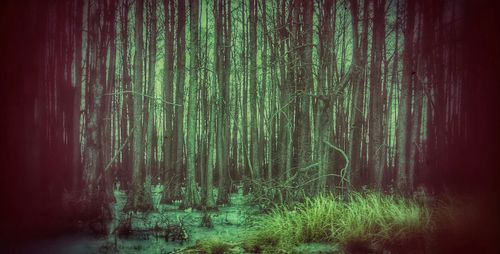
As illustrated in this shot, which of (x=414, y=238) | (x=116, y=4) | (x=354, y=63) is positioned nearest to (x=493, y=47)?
(x=354, y=63)

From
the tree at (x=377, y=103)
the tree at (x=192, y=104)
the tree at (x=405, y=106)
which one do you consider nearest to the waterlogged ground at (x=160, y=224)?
the tree at (x=192, y=104)

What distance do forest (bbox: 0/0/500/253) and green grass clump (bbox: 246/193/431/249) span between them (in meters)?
0.02

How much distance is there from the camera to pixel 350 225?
4.32 m

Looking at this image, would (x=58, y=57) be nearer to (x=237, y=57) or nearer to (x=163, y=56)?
(x=163, y=56)

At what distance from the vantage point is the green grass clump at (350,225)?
167 inches

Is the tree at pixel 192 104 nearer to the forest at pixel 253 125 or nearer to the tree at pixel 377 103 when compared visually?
the forest at pixel 253 125

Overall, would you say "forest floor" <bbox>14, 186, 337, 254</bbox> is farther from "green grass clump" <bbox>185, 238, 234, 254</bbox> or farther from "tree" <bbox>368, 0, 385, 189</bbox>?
"tree" <bbox>368, 0, 385, 189</bbox>

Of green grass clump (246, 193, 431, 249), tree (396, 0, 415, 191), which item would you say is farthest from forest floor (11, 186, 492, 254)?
tree (396, 0, 415, 191)

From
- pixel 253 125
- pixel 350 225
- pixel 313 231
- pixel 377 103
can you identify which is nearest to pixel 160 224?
pixel 313 231

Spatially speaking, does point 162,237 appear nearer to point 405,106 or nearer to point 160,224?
point 160,224

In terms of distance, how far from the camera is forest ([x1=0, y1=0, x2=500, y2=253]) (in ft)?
14.1

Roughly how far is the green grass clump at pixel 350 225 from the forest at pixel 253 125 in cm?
2

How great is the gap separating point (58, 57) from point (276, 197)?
119 inches

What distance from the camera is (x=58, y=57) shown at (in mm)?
4605
